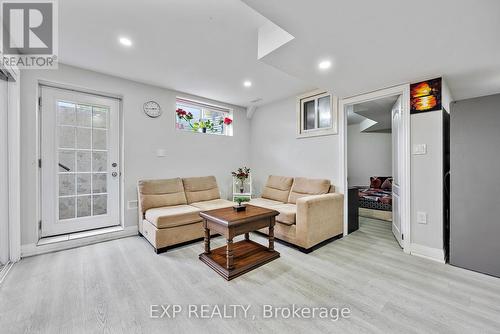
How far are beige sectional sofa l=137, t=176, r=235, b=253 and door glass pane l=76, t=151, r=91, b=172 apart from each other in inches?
30.8

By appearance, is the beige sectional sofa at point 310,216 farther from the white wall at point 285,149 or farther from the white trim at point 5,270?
the white trim at point 5,270

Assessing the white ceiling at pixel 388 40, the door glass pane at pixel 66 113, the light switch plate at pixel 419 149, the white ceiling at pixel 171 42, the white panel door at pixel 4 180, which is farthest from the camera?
the door glass pane at pixel 66 113

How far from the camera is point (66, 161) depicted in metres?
2.96

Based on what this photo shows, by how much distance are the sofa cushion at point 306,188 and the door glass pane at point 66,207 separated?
11.1 feet

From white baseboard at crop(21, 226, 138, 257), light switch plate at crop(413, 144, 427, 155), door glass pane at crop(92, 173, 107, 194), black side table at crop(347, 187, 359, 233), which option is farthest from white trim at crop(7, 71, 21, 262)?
light switch plate at crop(413, 144, 427, 155)

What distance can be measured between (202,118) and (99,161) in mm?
1970

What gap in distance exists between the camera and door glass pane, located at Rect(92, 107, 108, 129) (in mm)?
3188

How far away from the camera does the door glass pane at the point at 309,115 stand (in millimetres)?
3744

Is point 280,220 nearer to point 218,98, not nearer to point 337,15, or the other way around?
point 337,15

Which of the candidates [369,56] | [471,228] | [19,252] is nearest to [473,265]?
[471,228]

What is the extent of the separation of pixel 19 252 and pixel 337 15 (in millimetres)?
4097

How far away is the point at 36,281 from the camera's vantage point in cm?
199

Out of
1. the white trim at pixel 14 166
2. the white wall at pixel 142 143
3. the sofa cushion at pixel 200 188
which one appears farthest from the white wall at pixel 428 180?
the white trim at pixel 14 166

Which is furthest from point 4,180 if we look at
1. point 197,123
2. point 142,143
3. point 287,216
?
point 287,216
